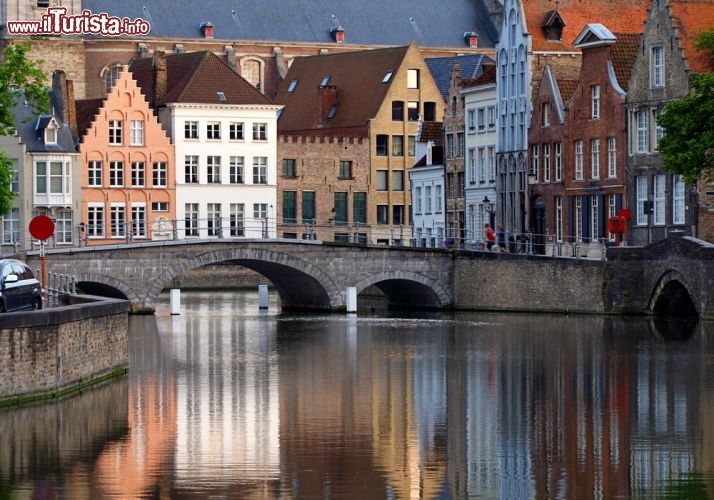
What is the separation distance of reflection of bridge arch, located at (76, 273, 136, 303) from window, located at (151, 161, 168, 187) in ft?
76.4

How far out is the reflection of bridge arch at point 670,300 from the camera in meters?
67.2

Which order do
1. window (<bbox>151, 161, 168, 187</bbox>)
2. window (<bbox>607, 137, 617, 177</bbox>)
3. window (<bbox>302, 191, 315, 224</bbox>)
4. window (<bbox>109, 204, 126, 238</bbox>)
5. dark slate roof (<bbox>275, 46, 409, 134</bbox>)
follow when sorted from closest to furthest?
window (<bbox>607, 137, 617, 177</bbox>)
window (<bbox>109, 204, 126, 238</bbox>)
window (<bbox>151, 161, 168, 187</bbox>)
window (<bbox>302, 191, 315, 224</bbox>)
dark slate roof (<bbox>275, 46, 409, 134</bbox>)

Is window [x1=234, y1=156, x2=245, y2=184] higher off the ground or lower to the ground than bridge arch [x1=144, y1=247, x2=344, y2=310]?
higher

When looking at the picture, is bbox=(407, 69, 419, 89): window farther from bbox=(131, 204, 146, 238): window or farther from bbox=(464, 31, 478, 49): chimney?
bbox=(464, 31, 478, 49): chimney

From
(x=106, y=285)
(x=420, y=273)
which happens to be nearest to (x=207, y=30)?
(x=420, y=273)

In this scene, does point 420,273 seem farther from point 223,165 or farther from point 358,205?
point 358,205

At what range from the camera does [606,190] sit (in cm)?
7812

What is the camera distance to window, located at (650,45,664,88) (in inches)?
2918

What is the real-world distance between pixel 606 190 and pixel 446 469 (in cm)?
4973

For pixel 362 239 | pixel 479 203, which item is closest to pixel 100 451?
pixel 479 203

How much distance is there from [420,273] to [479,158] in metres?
14.6

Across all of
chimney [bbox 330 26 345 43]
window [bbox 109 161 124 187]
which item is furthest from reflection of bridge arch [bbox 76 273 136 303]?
chimney [bbox 330 26 345 43]

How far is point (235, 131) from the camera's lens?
104 metres

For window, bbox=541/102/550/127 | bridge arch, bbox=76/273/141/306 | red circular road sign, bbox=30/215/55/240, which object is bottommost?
bridge arch, bbox=76/273/141/306
